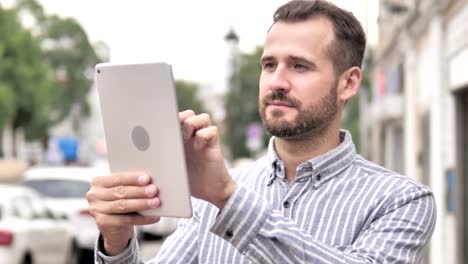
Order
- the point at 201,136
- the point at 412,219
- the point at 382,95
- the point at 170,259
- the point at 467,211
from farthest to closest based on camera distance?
the point at 382,95 < the point at 467,211 < the point at 170,259 < the point at 412,219 < the point at 201,136

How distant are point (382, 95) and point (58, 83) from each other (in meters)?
63.6

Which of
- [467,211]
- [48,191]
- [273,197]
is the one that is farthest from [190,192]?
[48,191]

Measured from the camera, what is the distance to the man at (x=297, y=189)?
2385mm

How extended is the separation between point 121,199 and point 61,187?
15797 mm

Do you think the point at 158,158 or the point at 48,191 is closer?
the point at 158,158

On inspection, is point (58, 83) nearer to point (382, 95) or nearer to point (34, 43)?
point (34, 43)

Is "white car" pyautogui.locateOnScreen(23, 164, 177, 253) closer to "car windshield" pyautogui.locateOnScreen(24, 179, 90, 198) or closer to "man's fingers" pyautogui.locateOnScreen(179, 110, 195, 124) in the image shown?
"car windshield" pyautogui.locateOnScreen(24, 179, 90, 198)

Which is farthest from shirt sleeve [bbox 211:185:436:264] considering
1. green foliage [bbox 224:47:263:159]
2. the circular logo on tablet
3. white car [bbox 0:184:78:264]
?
green foliage [bbox 224:47:263:159]

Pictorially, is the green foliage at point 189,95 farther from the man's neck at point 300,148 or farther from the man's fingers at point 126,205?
the man's fingers at point 126,205

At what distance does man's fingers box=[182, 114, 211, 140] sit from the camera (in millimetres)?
2316

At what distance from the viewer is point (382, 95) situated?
2708cm

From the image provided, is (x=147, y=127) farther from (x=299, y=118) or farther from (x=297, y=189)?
(x=297, y=189)

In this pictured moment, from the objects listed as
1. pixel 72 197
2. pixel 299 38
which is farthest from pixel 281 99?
pixel 72 197

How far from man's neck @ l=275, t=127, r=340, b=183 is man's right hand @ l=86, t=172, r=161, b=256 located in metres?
0.48
